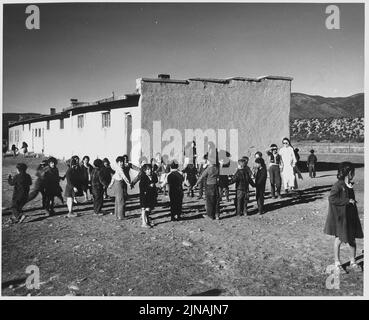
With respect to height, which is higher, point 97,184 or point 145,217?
point 97,184

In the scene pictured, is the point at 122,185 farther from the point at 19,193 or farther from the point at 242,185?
the point at 242,185

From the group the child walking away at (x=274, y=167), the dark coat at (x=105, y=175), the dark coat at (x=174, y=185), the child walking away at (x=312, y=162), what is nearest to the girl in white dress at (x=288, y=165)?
the child walking away at (x=274, y=167)

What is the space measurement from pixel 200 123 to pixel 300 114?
8384 centimetres

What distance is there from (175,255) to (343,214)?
297 centimetres

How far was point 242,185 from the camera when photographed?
30.6 ft

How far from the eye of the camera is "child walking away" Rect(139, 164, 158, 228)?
27.4 ft

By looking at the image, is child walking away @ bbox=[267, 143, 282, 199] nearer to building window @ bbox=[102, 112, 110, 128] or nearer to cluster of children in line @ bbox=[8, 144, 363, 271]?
cluster of children in line @ bbox=[8, 144, 363, 271]

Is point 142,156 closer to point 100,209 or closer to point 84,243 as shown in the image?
point 100,209

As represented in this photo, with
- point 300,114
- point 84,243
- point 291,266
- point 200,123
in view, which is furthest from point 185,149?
point 300,114

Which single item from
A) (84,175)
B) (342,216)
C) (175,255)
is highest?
(84,175)

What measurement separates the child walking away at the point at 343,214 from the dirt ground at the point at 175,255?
1.99 ft

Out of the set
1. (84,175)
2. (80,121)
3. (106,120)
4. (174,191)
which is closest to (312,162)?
(174,191)

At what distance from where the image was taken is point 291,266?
6102 mm

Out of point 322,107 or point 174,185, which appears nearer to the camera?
point 174,185
